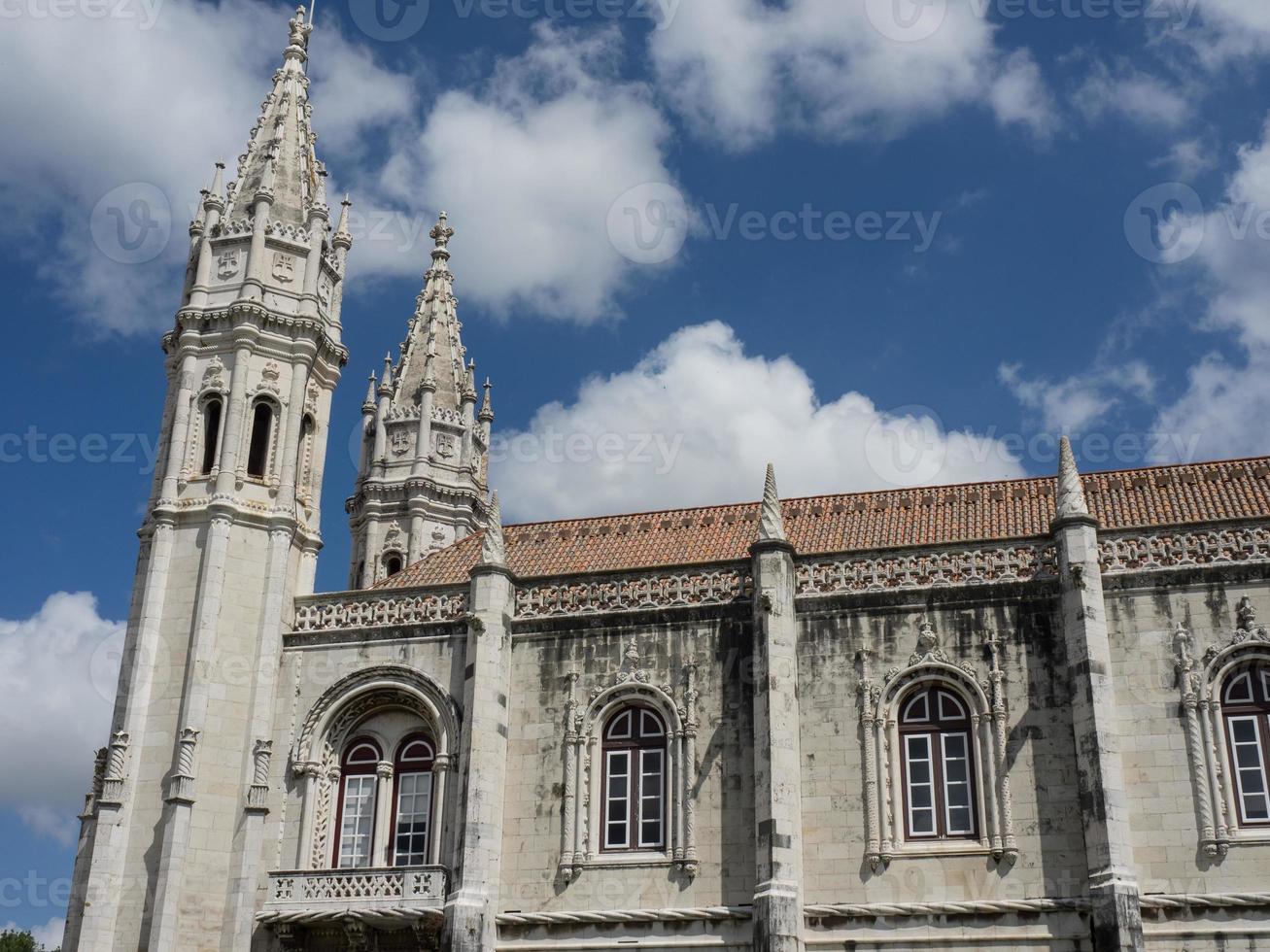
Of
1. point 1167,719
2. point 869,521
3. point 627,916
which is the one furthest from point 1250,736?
point 627,916

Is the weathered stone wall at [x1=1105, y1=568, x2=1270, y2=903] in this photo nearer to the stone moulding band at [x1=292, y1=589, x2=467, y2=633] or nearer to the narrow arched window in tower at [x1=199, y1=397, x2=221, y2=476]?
the stone moulding band at [x1=292, y1=589, x2=467, y2=633]

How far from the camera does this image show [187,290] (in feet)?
92.3

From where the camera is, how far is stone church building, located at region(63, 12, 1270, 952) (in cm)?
2084

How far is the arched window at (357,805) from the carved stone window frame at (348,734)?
154 millimetres

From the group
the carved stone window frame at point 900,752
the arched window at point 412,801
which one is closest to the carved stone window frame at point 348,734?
the arched window at point 412,801

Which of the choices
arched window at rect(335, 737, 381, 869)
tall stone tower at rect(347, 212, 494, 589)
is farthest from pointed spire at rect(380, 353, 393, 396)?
arched window at rect(335, 737, 381, 869)

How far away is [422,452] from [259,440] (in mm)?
9167

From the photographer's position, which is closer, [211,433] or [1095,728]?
[1095,728]

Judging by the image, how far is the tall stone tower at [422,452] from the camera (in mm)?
35594

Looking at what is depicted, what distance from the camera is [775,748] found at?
21.9 m

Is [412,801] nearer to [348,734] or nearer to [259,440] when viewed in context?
[348,734]

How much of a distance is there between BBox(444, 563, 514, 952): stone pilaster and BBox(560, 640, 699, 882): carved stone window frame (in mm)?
1110

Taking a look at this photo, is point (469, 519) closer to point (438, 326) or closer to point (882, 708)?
point (438, 326)

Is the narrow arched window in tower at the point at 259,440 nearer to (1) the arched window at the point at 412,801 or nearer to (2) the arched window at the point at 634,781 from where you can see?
(1) the arched window at the point at 412,801
